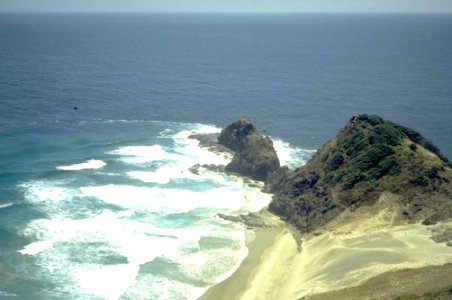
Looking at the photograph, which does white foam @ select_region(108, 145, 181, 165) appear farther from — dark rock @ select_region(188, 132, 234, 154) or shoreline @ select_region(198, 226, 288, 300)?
shoreline @ select_region(198, 226, 288, 300)

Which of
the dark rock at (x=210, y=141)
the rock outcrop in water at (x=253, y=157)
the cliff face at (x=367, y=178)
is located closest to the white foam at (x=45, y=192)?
the rock outcrop in water at (x=253, y=157)

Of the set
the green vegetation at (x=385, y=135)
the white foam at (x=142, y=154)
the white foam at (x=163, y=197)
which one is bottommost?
the white foam at (x=163, y=197)

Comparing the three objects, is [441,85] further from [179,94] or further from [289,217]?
[289,217]

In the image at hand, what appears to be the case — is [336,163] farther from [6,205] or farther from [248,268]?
[6,205]

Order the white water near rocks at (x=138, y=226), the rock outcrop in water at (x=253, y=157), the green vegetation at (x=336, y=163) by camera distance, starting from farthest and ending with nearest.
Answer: the rock outcrop in water at (x=253, y=157) → the green vegetation at (x=336, y=163) → the white water near rocks at (x=138, y=226)

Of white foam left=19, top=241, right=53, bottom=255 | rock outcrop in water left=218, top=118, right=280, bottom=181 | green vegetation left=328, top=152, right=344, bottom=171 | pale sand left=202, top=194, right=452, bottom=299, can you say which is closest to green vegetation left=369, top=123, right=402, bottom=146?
green vegetation left=328, top=152, right=344, bottom=171

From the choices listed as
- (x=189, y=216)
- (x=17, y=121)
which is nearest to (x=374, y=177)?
(x=189, y=216)

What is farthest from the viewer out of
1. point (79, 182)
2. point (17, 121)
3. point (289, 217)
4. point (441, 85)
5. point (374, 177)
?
point (441, 85)

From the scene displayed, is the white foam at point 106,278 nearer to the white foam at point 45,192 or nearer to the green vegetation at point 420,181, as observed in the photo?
the white foam at point 45,192
